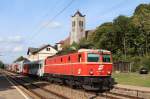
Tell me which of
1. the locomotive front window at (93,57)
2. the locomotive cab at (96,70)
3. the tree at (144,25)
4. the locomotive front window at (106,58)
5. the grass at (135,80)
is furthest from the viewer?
the tree at (144,25)

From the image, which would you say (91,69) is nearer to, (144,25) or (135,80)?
(135,80)

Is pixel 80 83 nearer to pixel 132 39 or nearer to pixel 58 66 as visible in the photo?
pixel 58 66

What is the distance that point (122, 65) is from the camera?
236ft

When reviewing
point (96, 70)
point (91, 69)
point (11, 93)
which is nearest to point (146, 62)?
point (96, 70)

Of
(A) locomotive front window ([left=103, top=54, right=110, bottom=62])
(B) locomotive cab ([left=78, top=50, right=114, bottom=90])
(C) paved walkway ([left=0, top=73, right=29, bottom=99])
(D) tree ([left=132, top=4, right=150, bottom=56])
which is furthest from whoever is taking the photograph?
(D) tree ([left=132, top=4, right=150, bottom=56])

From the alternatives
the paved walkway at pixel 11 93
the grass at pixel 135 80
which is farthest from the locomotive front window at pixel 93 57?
the grass at pixel 135 80

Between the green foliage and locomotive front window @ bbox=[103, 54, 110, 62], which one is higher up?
the green foliage

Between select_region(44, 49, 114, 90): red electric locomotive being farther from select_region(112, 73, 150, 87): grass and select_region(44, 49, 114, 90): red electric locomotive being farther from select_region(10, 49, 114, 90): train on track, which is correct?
select_region(112, 73, 150, 87): grass

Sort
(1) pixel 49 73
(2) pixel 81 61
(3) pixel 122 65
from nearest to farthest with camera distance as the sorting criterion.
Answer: (2) pixel 81 61
(1) pixel 49 73
(3) pixel 122 65

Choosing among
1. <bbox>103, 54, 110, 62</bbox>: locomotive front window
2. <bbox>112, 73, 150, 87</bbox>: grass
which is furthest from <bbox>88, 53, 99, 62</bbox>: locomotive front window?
<bbox>112, 73, 150, 87</bbox>: grass

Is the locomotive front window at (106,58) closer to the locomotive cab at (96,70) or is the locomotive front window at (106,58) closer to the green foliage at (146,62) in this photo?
the locomotive cab at (96,70)

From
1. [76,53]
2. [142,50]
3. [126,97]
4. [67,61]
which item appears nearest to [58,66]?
[67,61]

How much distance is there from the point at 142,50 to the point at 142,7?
41.3ft

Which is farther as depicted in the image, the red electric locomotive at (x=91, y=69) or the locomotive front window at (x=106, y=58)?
the locomotive front window at (x=106, y=58)
